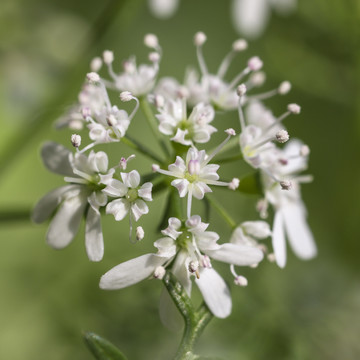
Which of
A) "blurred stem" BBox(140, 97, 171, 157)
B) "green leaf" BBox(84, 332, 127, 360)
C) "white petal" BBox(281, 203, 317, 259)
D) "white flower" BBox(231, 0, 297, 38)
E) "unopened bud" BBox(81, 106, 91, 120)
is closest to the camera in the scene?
"green leaf" BBox(84, 332, 127, 360)

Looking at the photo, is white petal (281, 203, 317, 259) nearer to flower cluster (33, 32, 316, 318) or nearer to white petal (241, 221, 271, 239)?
flower cluster (33, 32, 316, 318)

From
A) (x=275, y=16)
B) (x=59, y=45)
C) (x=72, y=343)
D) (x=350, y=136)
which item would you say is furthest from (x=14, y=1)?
(x=350, y=136)

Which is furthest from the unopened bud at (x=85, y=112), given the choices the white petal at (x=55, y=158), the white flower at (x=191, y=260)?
the white flower at (x=191, y=260)

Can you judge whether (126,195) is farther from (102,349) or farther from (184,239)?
(102,349)

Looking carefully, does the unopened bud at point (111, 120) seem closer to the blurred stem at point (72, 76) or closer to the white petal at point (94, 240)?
the white petal at point (94, 240)

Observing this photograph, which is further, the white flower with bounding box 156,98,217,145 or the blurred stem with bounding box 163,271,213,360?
the white flower with bounding box 156,98,217,145

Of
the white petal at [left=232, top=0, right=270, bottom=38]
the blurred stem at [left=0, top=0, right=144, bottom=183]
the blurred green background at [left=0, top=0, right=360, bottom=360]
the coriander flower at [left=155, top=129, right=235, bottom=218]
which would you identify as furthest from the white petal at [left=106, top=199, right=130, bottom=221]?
the white petal at [left=232, top=0, right=270, bottom=38]
